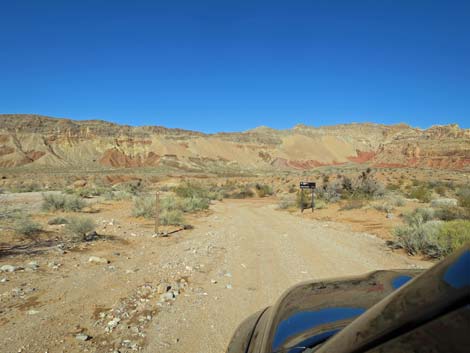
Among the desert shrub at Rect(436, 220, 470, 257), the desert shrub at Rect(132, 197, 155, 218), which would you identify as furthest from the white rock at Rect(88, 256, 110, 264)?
the desert shrub at Rect(436, 220, 470, 257)

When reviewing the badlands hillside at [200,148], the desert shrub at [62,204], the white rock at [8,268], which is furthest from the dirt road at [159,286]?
the badlands hillside at [200,148]

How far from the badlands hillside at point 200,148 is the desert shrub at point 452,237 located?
6400cm

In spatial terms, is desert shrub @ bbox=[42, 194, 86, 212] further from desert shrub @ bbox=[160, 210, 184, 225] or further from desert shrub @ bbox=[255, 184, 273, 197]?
desert shrub @ bbox=[255, 184, 273, 197]

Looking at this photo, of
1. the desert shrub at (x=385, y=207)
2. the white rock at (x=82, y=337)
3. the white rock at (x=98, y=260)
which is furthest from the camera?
the desert shrub at (x=385, y=207)

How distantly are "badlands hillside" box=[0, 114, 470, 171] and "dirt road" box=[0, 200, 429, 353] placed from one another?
66205 millimetres

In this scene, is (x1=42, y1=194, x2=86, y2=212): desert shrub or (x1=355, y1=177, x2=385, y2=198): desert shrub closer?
(x1=42, y1=194, x2=86, y2=212): desert shrub

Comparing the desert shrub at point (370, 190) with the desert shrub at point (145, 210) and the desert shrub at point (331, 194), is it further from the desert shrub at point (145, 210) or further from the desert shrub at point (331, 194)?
the desert shrub at point (145, 210)

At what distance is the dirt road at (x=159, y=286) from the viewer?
13.7 ft

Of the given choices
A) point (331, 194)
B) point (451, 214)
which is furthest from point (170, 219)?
point (331, 194)

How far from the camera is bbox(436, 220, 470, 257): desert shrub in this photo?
786cm

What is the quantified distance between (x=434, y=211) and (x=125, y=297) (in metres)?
12.7

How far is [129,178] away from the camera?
53781mm

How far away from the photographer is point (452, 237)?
8.16 metres

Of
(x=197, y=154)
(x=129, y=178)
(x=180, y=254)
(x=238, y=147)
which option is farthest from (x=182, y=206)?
(x=238, y=147)
